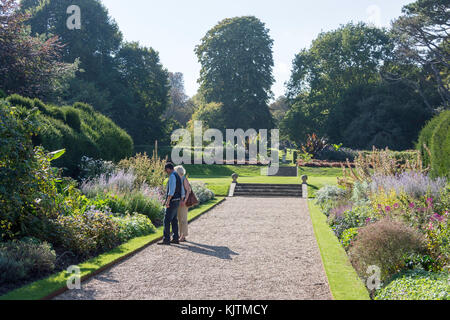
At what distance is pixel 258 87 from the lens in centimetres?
5100

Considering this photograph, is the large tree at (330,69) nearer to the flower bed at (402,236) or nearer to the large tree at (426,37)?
the large tree at (426,37)

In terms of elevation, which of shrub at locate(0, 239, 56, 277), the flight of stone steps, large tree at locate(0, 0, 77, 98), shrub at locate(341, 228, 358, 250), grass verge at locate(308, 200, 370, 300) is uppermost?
large tree at locate(0, 0, 77, 98)

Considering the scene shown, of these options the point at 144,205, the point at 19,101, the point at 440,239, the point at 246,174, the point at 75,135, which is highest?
the point at 19,101

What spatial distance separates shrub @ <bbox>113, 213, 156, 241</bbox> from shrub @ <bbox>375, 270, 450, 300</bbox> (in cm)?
550

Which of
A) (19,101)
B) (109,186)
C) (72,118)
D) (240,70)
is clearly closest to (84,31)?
(240,70)

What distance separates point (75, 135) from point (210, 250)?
8.35 m

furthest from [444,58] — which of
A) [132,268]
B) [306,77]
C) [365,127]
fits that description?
[132,268]

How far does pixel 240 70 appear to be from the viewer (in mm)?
50188

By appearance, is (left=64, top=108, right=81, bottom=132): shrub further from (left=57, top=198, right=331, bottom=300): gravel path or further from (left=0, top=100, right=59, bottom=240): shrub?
(left=0, top=100, right=59, bottom=240): shrub

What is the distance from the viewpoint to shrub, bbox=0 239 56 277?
20.3 ft

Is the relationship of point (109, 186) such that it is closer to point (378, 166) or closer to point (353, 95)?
point (378, 166)

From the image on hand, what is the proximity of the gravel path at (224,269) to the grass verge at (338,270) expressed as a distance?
0.44 ft

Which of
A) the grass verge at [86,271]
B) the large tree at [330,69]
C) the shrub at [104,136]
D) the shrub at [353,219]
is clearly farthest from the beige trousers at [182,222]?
the large tree at [330,69]

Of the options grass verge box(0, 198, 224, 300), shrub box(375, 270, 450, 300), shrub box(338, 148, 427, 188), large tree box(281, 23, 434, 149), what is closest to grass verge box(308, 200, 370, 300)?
shrub box(375, 270, 450, 300)
